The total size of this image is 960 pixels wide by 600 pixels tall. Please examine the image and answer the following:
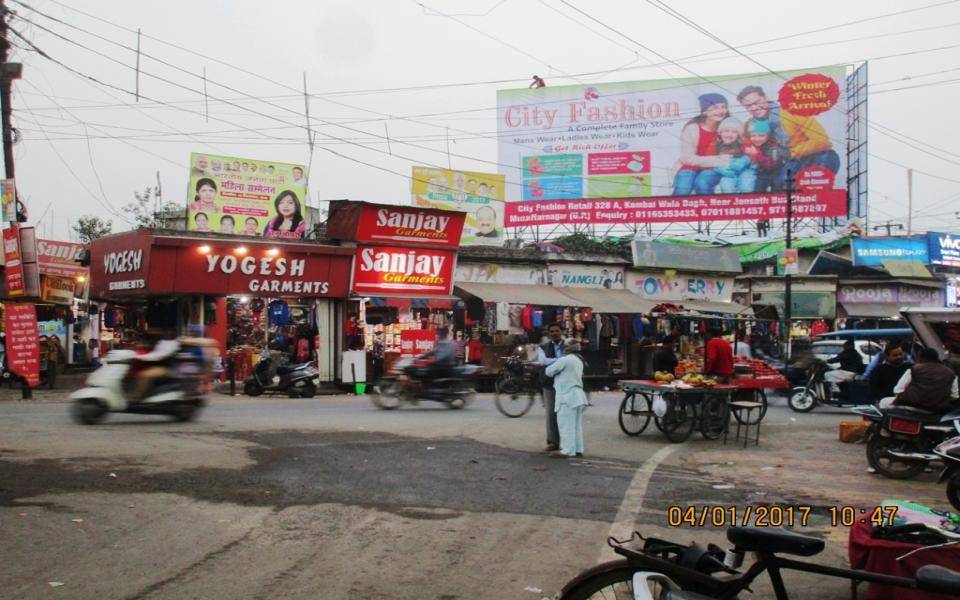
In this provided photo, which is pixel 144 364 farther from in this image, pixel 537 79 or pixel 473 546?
pixel 537 79

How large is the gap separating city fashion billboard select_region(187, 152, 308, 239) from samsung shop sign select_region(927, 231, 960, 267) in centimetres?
2798

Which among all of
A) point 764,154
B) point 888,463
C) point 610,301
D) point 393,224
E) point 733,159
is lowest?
point 888,463

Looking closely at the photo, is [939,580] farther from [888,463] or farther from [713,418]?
[713,418]

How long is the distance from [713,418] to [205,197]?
26157 mm

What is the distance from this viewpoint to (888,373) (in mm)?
13594

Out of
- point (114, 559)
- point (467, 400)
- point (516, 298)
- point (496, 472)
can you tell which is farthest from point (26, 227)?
point (114, 559)

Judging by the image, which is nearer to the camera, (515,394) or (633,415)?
(633,415)

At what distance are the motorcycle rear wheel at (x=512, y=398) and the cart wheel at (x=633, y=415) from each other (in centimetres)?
316

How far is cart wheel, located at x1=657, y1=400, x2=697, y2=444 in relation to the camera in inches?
516

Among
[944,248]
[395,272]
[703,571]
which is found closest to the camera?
[703,571]

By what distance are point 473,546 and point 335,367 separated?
19166mm

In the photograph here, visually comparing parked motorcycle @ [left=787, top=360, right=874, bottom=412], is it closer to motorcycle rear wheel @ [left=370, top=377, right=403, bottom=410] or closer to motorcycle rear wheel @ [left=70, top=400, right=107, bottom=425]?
motorcycle rear wheel @ [left=370, top=377, right=403, bottom=410]

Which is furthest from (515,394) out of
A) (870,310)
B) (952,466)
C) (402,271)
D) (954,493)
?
(870,310)

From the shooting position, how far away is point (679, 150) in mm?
36562
